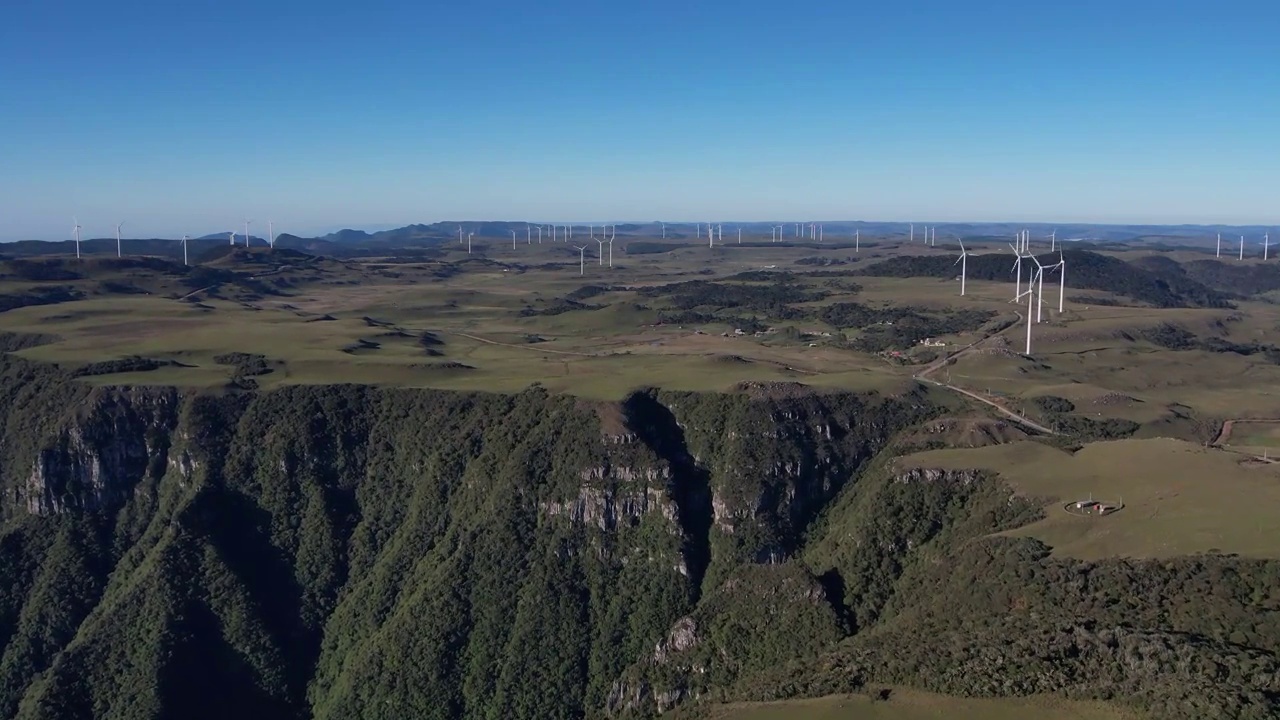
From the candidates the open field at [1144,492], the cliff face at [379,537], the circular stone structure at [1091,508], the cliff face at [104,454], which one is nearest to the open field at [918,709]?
the open field at [1144,492]

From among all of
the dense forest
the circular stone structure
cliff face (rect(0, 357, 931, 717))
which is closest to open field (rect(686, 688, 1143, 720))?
the dense forest

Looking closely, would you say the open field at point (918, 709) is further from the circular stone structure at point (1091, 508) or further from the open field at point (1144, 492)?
the circular stone structure at point (1091, 508)

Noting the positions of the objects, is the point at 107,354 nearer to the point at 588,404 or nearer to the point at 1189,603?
the point at 588,404

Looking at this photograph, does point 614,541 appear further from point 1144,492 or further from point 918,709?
point 918,709

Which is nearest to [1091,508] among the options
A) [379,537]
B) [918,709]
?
[918,709]

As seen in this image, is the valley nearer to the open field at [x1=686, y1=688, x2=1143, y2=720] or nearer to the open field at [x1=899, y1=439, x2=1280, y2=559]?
the open field at [x1=686, y1=688, x2=1143, y2=720]

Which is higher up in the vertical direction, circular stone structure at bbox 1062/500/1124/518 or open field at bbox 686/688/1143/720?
circular stone structure at bbox 1062/500/1124/518

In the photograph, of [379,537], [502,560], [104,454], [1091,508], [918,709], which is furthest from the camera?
[104,454]
